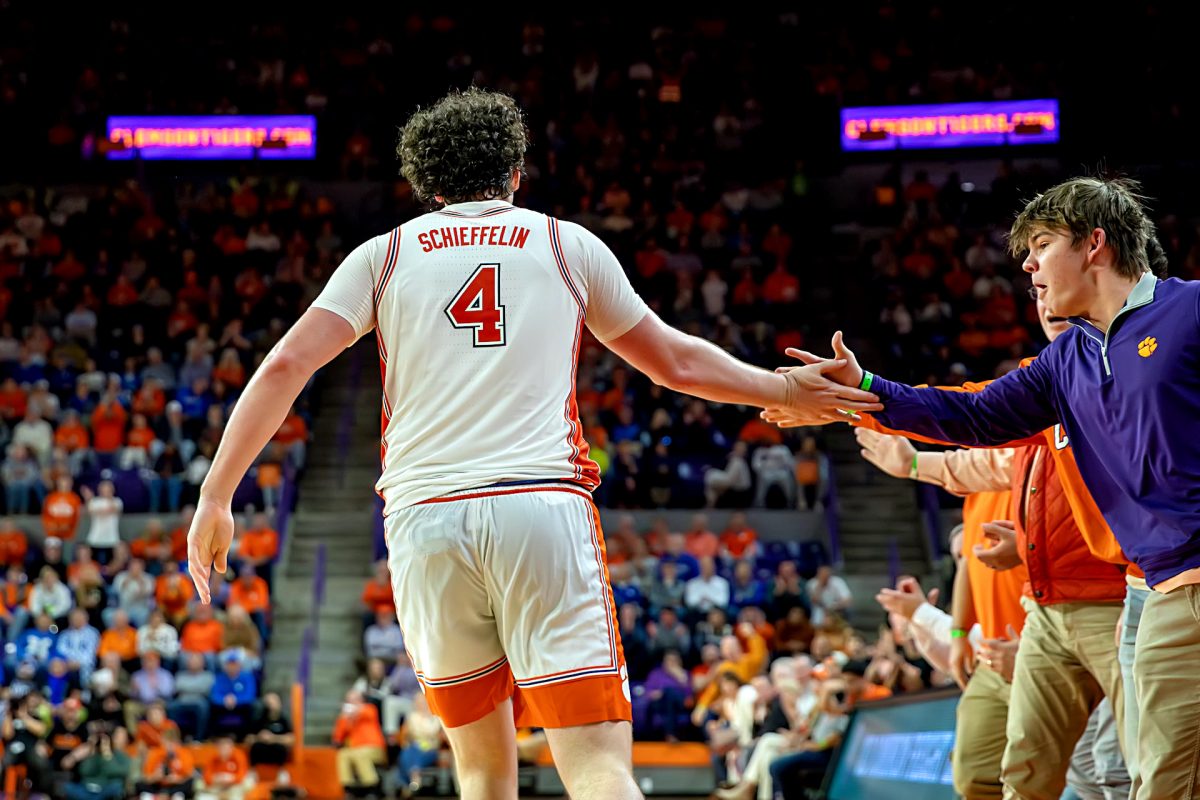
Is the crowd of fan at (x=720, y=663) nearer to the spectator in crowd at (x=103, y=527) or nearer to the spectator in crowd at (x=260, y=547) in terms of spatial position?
the spectator in crowd at (x=260, y=547)

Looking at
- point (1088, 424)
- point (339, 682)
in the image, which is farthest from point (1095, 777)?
point (339, 682)

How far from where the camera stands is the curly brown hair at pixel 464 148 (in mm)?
3881

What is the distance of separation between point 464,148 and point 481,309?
20.1 inches

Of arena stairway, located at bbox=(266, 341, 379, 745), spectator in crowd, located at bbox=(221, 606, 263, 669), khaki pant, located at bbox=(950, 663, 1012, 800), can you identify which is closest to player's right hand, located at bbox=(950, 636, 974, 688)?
khaki pant, located at bbox=(950, 663, 1012, 800)

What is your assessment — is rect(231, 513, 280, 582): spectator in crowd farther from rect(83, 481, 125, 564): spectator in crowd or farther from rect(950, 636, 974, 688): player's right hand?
rect(950, 636, 974, 688): player's right hand

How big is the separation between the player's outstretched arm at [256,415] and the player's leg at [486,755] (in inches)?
32.2

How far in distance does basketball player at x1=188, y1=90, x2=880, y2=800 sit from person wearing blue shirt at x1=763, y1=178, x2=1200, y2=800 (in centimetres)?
139

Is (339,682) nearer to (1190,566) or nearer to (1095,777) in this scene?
(1095,777)

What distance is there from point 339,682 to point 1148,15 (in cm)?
1891

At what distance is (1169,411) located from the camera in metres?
3.77

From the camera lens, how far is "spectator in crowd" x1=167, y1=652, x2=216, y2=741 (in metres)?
14.5

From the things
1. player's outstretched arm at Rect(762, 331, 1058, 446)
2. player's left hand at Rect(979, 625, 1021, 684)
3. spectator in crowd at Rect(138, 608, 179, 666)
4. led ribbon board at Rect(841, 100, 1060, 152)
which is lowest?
spectator in crowd at Rect(138, 608, 179, 666)

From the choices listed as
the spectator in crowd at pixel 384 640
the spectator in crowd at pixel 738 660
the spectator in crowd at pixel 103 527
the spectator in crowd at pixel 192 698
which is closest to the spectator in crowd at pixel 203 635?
the spectator in crowd at pixel 192 698

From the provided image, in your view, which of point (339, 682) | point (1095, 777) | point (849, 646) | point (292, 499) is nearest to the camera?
point (1095, 777)
